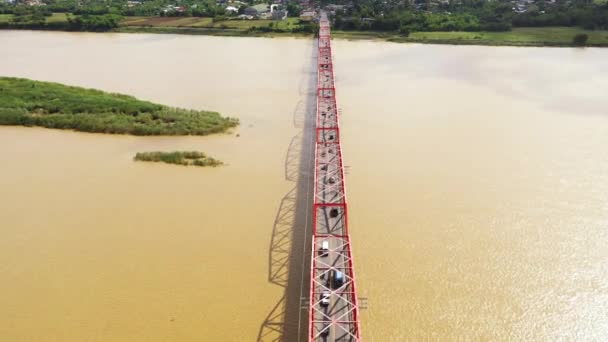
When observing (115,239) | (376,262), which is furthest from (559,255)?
(115,239)

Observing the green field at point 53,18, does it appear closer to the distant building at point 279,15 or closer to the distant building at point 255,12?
the distant building at point 255,12

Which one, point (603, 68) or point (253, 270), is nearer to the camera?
point (253, 270)

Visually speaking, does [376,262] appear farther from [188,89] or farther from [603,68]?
[603,68]

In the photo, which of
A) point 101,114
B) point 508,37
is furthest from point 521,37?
point 101,114

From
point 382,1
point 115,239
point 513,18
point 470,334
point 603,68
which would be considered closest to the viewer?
point 470,334

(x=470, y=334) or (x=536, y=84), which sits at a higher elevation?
(x=536, y=84)

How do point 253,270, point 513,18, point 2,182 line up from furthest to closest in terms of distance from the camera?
1. point 513,18
2. point 2,182
3. point 253,270

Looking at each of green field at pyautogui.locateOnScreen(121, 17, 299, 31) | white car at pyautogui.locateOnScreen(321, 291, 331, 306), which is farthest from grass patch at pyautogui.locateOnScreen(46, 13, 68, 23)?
white car at pyautogui.locateOnScreen(321, 291, 331, 306)
